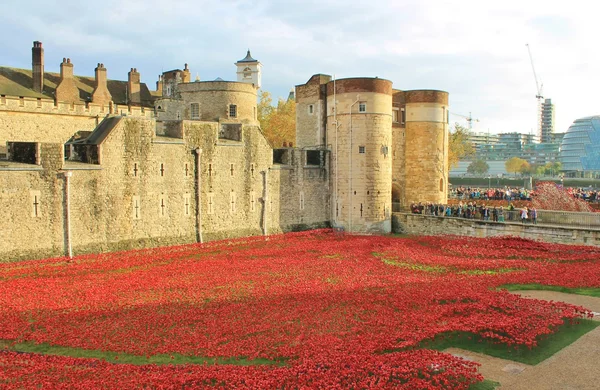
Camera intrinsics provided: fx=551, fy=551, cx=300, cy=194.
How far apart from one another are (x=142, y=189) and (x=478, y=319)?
20325mm

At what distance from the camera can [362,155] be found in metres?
39.7

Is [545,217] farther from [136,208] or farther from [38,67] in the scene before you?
[38,67]

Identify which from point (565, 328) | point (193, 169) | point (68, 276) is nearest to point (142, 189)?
point (193, 169)

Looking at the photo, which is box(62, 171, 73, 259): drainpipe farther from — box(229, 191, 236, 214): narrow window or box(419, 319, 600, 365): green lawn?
box(419, 319, 600, 365): green lawn

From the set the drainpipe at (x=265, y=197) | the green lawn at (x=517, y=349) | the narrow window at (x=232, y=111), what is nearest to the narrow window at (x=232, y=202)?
the drainpipe at (x=265, y=197)

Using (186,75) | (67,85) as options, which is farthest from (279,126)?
(67,85)

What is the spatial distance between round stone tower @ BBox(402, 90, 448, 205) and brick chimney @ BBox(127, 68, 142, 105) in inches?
1062

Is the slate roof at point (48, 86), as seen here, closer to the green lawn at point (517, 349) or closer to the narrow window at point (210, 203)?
the narrow window at point (210, 203)

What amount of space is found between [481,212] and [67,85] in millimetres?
35435

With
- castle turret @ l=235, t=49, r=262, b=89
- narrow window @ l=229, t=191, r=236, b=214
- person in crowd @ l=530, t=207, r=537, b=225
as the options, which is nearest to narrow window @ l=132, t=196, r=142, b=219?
narrow window @ l=229, t=191, r=236, b=214

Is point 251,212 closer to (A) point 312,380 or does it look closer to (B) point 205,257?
(B) point 205,257

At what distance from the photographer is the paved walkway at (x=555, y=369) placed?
12.0m

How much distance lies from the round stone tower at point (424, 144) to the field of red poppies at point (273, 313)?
1456cm

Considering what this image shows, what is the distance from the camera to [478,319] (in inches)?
633
